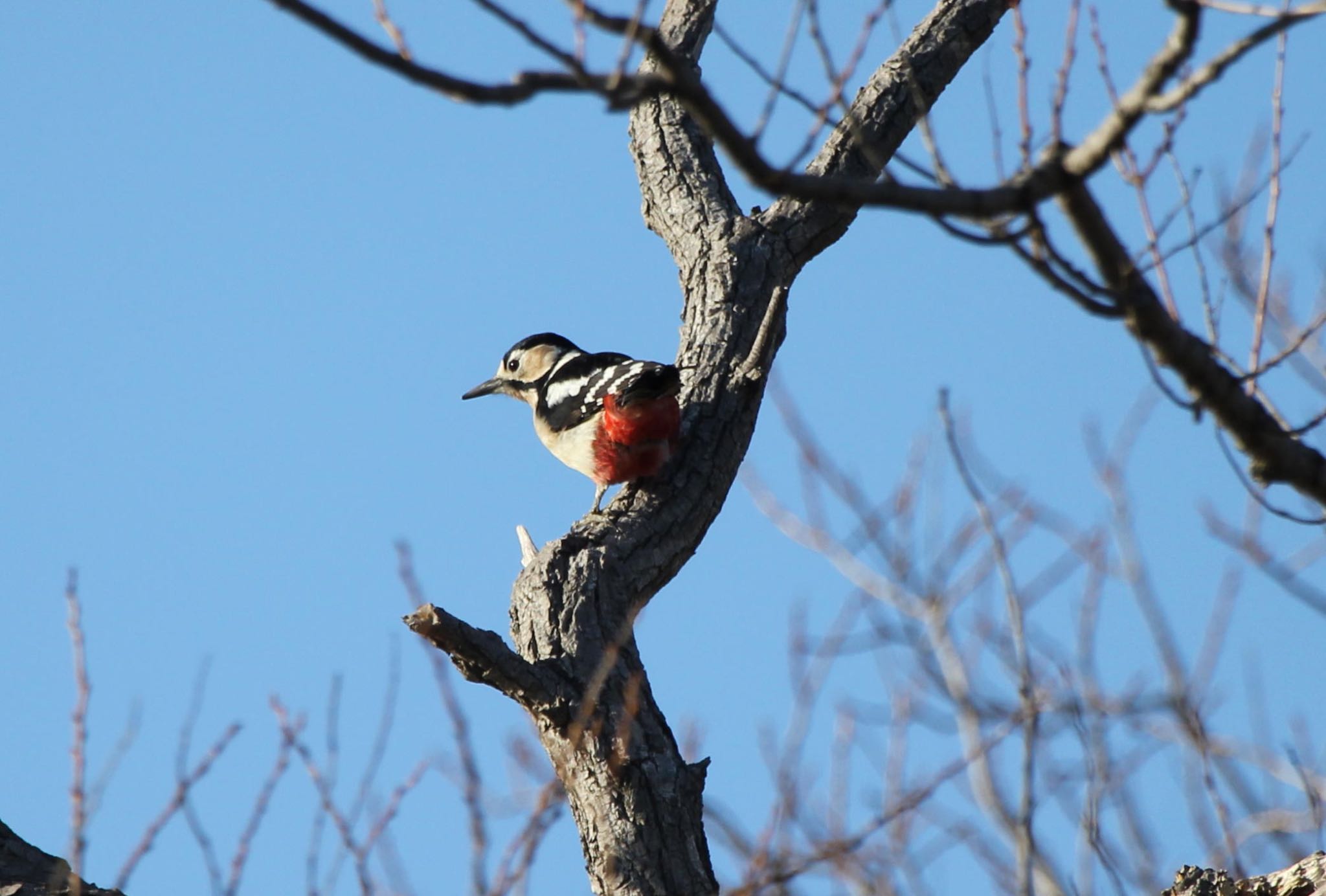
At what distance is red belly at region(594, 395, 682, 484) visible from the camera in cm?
520

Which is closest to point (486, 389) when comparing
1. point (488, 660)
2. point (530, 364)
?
point (530, 364)

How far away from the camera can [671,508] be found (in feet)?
16.2

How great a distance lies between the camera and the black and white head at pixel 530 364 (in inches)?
284

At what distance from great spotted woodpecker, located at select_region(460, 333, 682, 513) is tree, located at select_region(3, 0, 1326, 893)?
13 centimetres

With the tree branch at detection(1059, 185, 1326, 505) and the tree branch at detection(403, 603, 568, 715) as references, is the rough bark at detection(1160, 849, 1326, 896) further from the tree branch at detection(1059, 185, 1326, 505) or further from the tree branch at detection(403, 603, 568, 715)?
the tree branch at detection(1059, 185, 1326, 505)

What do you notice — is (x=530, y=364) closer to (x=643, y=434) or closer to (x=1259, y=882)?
(x=643, y=434)

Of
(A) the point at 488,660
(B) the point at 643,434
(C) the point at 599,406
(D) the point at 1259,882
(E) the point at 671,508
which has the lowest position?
(D) the point at 1259,882

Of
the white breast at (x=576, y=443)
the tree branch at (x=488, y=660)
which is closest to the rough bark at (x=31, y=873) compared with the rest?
the tree branch at (x=488, y=660)

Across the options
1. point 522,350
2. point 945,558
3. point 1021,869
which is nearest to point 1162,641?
point 945,558

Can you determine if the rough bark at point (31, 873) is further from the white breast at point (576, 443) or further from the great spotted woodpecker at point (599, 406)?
the white breast at point (576, 443)

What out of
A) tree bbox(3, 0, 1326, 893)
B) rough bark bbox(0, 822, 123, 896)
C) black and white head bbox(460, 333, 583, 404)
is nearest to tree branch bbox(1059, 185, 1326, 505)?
tree bbox(3, 0, 1326, 893)

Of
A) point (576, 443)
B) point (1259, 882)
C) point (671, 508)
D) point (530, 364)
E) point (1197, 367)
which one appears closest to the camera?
point (1197, 367)

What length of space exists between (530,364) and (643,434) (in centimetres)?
227

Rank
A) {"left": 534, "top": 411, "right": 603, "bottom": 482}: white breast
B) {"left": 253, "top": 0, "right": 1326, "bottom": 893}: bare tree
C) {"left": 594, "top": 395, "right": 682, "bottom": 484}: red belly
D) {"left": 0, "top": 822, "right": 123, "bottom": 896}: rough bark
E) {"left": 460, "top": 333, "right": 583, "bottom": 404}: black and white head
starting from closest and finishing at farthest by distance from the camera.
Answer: {"left": 253, "top": 0, "right": 1326, "bottom": 893}: bare tree, {"left": 0, "top": 822, "right": 123, "bottom": 896}: rough bark, {"left": 594, "top": 395, "right": 682, "bottom": 484}: red belly, {"left": 534, "top": 411, "right": 603, "bottom": 482}: white breast, {"left": 460, "top": 333, "right": 583, "bottom": 404}: black and white head
